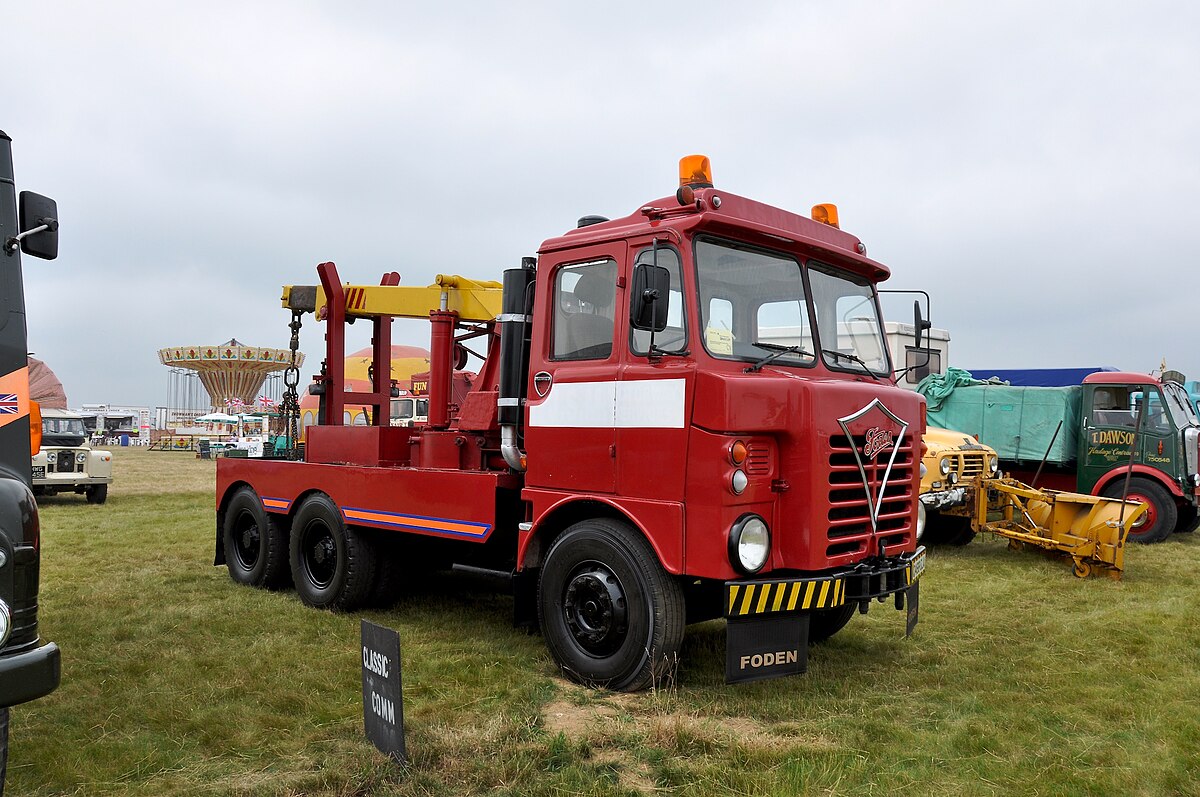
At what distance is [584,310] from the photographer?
5707 millimetres

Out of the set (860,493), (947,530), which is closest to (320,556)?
(860,493)

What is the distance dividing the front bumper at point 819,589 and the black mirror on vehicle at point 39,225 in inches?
140

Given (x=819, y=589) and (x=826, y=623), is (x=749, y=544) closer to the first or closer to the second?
Answer: (x=819, y=589)

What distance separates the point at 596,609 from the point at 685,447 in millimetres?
1147

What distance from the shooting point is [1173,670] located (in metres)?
6.04

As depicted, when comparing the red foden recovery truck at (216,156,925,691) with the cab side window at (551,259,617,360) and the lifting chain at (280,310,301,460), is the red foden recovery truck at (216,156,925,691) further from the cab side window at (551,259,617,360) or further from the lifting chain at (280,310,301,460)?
the lifting chain at (280,310,301,460)

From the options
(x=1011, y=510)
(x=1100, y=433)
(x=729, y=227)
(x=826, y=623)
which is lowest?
(x=826, y=623)

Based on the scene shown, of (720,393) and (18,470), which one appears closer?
→ (18,470)

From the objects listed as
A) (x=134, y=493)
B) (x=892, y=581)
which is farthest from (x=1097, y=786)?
(x=134, y=493)

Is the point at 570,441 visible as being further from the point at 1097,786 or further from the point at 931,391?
the point at 931,391

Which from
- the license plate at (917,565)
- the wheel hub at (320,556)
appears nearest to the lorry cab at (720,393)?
→ the license plate at (917,565)

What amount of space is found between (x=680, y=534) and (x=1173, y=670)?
11.9 ft

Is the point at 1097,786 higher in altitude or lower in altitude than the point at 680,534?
lower

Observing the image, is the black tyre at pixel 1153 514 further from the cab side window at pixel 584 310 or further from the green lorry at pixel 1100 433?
the cab side window at pixel 584 310
